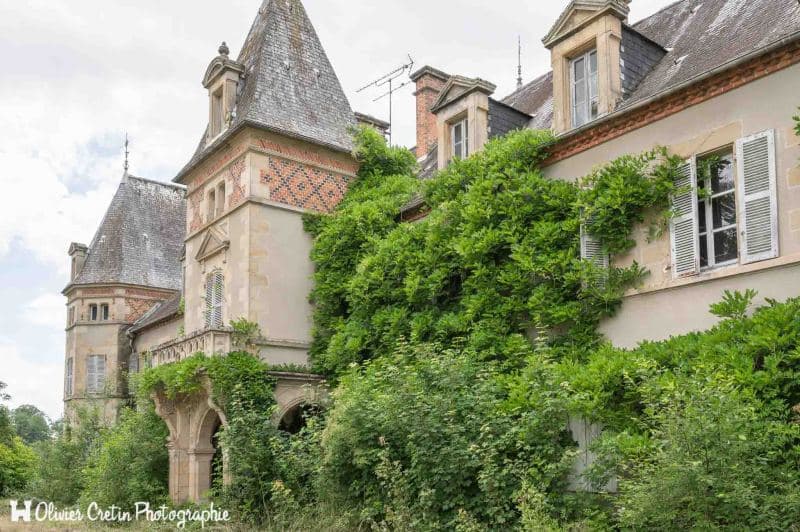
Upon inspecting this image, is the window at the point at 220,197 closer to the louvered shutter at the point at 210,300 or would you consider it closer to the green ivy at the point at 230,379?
the louvered shutter at the point at 210,300

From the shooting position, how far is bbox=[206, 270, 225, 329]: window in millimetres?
18492

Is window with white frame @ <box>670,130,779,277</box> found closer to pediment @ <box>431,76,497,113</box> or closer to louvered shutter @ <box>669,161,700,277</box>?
louvered shutter @ <box>669,161,700,277</box>

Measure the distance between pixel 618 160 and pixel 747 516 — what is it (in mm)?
→ 5745

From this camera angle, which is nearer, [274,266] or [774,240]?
[774,240]

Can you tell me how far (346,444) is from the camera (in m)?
13.0

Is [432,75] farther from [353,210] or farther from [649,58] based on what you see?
[649,58]

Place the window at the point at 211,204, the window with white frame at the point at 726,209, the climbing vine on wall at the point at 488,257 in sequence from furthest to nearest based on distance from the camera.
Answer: the window at the point at 211,204 < the climbing vine on wall at the point at 488,257 < the window with white frame at the point at 726,209

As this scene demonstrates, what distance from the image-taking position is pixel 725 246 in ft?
35.8

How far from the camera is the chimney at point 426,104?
21891mm

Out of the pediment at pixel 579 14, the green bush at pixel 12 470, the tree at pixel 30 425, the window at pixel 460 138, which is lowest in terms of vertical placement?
the tree at pixel 30 425

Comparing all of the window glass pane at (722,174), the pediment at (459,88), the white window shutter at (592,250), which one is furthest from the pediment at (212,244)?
the window glass pane at (722,174)

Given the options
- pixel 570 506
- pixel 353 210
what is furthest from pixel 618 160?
pixel 353 210

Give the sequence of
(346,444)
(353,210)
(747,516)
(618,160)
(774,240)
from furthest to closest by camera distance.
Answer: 1. (353,210)
2. (346,444)
3. (618,160)
4. (774,240)
5. (747,516)

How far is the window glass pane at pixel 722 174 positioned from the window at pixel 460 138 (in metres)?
5.94
